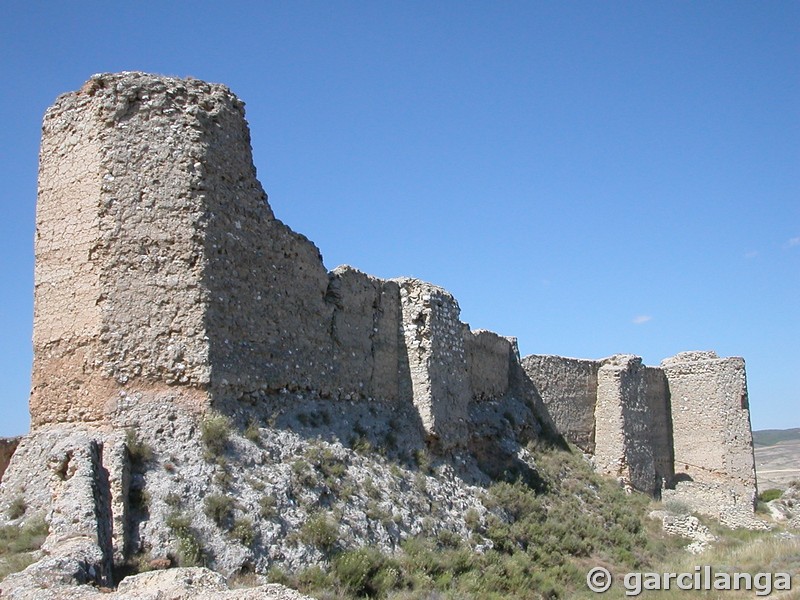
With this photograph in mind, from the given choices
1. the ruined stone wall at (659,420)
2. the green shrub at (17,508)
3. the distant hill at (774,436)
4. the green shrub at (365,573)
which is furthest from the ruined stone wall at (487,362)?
the distant hill at (774,436)

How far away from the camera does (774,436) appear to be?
108938 mm

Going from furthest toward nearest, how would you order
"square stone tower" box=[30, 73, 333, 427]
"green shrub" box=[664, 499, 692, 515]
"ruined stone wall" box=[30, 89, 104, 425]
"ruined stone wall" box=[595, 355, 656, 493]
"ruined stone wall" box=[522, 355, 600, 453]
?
1. "ruined stone wall" box=[595, 355, 656, 493]
2. "ruined stone wall" box=[522, 355, 600, 453]
3. "green shrub" box=[664, 499, 692, 515]
4. "ruined stone wall" box=[30, 89, 104, 425]
5. "square stone tower" box=[30, 73, 333, 427]

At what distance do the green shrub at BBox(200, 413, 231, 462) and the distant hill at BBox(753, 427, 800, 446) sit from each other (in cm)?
9618

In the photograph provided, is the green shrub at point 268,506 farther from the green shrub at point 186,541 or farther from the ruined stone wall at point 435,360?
the ruined stone wall at point 435,360

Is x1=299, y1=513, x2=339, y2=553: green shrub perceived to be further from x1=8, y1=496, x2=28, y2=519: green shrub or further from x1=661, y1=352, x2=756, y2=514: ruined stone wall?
x1=661, y1=352, x2=756, y2=514: ruined stone wall

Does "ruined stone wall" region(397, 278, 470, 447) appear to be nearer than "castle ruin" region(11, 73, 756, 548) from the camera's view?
No

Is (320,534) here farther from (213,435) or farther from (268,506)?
(213,435)

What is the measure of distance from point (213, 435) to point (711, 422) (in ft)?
64.9

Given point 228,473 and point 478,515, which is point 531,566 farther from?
point 228,473

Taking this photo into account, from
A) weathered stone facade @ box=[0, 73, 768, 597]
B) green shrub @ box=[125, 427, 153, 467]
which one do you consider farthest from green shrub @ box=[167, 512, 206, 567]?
green shrub @ box=[125, 427, 153, 467]

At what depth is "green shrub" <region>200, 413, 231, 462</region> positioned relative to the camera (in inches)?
472

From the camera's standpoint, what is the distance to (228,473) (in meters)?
11.9

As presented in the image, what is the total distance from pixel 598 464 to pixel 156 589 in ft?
62.3

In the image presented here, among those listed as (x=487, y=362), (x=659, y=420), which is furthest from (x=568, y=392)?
(x=487, y=362)
